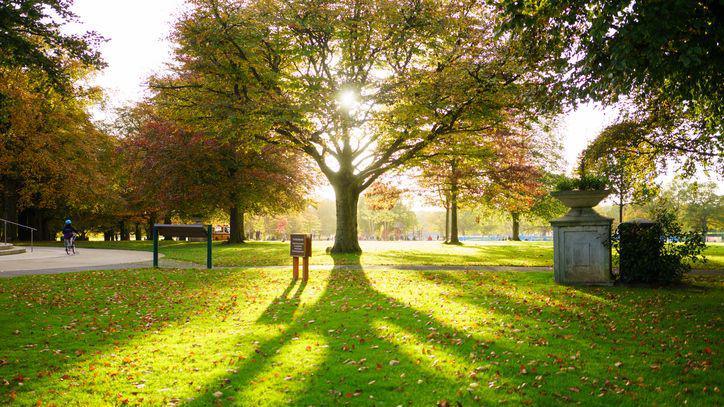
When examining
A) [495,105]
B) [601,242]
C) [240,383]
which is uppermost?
[495,105]

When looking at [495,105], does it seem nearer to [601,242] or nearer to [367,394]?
[601,242]

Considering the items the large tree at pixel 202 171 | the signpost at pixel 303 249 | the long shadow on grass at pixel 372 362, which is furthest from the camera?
the large tree at pixel 202 171

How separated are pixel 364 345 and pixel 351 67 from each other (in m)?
13.5

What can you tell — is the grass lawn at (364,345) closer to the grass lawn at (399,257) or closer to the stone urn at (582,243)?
the stone urn at (582,243)

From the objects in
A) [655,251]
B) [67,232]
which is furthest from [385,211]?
[655,251]

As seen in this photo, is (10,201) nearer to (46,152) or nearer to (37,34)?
(46,152)

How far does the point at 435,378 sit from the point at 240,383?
1.99m

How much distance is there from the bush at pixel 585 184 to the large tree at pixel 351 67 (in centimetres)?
434

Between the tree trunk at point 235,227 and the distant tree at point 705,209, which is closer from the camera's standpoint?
the tree trunk at point 235,227

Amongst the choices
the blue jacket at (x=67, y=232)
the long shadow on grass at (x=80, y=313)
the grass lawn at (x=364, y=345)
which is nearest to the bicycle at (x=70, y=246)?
the blue jacket at (x=67, y=232)

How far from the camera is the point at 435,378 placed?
15.9ft

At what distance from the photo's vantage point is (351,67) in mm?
17688

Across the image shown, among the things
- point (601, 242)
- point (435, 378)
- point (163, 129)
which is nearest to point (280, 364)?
point (435, 378)

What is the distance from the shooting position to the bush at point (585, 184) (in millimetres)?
10766
